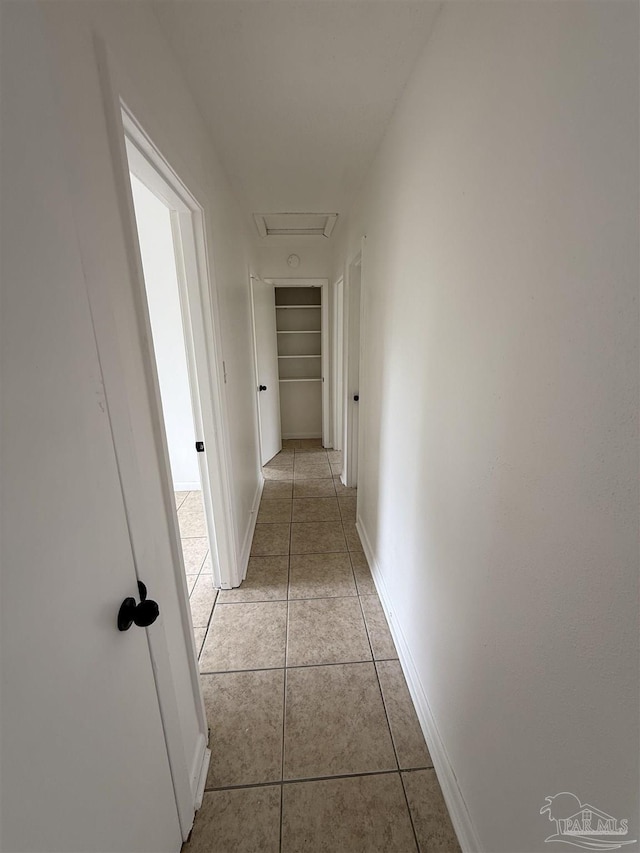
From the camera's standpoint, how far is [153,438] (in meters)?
0.92

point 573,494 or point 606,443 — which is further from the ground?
point 606,443

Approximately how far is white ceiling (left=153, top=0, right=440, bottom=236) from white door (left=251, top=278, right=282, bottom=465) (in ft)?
4.28

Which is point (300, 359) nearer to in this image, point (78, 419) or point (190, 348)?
point (190, 348)

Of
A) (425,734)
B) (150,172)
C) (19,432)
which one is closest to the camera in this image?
(19,432)

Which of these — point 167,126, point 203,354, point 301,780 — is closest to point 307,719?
point 301,780

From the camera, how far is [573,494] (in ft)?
1.88

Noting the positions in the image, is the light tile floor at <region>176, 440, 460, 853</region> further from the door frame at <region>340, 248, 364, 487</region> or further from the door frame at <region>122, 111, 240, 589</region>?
the door frame at <region>340, 248, 364, 487</region>

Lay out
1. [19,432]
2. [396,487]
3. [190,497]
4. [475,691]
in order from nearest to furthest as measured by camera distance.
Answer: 1. [19,432]
2. [475,691]
3. [396,487]
4. [190,497]

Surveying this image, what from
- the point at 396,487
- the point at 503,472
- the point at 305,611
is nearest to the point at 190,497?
the point at 305,611

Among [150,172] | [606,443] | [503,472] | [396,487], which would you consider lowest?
[396,487]

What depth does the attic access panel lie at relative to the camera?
2.83 meters

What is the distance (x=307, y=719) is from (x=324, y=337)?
3.49 m

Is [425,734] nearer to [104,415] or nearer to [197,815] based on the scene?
[197,815]

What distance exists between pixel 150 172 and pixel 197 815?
2.07 meters
